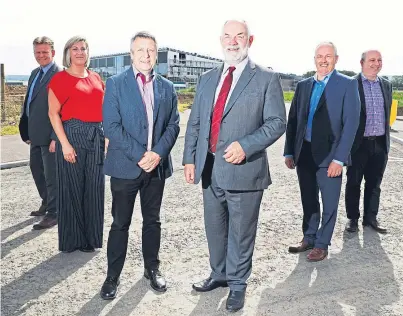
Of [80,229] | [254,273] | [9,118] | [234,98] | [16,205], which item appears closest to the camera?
[234,98]

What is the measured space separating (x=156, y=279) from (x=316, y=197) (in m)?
1.81

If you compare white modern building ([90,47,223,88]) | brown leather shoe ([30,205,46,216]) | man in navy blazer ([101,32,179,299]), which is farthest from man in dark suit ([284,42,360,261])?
white modern building ([90,47,223,88])

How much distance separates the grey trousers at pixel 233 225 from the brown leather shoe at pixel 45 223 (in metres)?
2.23

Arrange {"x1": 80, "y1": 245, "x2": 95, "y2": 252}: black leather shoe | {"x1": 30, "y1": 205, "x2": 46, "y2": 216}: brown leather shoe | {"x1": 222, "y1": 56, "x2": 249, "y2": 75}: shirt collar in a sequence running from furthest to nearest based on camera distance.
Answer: {"x1": 30, "y1": 205, "x2": 46, "y2": 216}: brown leather shoe < {"x1": 80, "y1": 245, "x2": 95, "y2": 252}: black leather shoe < {"x1": 222, "y1": 56, "x2": 249, "y2": 75}: shirt collar

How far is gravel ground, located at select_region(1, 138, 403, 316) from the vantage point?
10.7 ft

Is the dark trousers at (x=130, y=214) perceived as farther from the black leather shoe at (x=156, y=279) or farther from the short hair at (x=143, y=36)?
the short hair at (x=143, y=36)

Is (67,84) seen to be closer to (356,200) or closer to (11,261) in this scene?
(11,261)

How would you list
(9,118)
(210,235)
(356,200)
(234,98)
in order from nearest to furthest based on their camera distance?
(234,98), (210,235), (356,200), (9,118)

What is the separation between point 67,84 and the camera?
407 cm

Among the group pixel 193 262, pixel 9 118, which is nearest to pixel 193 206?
pixel 193 262

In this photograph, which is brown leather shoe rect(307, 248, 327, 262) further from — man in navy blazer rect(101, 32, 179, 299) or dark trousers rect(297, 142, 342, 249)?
man in navy blazer rect(101, 32, 179, 299)

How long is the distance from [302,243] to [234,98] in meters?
1.92

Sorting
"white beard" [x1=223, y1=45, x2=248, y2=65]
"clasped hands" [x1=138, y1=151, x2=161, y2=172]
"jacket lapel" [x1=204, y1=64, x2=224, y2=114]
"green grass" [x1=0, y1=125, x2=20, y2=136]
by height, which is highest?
"white beard" [x1=223, y1=45, x2=248, y2=65]

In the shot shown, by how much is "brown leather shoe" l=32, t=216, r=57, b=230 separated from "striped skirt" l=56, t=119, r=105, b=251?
2.43 feet
